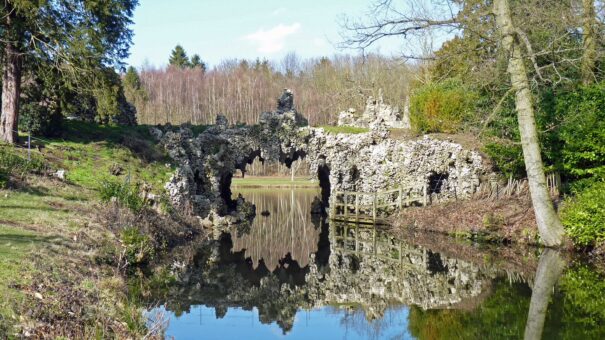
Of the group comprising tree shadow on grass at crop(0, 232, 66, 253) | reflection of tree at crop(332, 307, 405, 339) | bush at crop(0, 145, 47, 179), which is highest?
bush at crop(0, 145, 47, 179)

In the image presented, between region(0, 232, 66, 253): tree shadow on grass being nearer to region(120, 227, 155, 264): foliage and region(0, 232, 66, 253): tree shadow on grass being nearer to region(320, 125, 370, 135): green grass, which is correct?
region(120, 227, 155, 264): foliage

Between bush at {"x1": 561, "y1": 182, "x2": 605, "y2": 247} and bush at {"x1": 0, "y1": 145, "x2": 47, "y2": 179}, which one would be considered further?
bush at {"x1": 0, "y1": 145, "x2": 47, "y2": 179}

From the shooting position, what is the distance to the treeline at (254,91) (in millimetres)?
57469

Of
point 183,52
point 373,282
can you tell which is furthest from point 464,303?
point 183,52

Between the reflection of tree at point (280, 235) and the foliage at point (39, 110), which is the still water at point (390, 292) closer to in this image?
the reflection of tree at point (280, 235)

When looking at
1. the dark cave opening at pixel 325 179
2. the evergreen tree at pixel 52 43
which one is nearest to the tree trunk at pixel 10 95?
the evergreen tree at pixel 52 43

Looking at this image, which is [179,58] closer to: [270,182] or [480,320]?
[270,182]

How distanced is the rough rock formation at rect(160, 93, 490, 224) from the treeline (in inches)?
850

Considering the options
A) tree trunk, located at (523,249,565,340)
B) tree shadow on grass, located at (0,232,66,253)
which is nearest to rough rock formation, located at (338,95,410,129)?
tree trunk, located at (523,249,565,340)

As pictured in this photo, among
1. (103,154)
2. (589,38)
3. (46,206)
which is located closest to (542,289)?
(589,38)

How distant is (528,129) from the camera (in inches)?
797

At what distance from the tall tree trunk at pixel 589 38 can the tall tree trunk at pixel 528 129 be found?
15.9ft

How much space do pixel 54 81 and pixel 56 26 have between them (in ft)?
8.24

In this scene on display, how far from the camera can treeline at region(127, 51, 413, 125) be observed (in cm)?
5747
